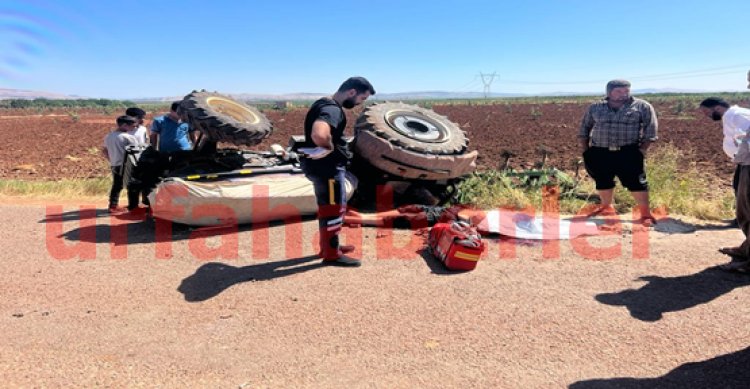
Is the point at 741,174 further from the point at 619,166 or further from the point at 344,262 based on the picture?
the point at 344,262

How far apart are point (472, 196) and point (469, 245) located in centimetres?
287

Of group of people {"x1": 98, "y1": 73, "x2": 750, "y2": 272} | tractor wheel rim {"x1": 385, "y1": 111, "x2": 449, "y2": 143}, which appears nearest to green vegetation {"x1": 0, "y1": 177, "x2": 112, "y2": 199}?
group of people {"x1": 98, "y1": 73, "x2": 750, "y2": 272}

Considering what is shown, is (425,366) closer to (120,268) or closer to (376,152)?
(120,268)

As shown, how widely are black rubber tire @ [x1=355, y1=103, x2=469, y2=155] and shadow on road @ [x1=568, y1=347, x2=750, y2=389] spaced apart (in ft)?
13.4

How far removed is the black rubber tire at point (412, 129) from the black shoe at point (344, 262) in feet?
7.28

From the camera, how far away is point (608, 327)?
10.9 ft

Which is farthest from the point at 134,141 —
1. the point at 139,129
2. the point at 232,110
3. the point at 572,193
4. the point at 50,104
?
the point at 50,104

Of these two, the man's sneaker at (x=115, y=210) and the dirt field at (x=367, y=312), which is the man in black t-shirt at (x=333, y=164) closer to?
the dirt field at (x=367, y=312)

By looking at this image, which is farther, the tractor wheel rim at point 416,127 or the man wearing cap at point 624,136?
the tractor wheel rim at point 416,127

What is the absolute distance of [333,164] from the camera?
180 inches

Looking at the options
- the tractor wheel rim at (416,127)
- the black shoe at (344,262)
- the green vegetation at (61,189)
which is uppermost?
the tractor wheel rim at (416,127)

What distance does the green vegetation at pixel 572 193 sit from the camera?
6.65 metres

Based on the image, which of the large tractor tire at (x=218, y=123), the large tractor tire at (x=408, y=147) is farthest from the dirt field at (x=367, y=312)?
the large tractor tire at (x=218, y=123)

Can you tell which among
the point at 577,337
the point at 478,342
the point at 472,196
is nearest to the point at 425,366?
the point at 478,342
